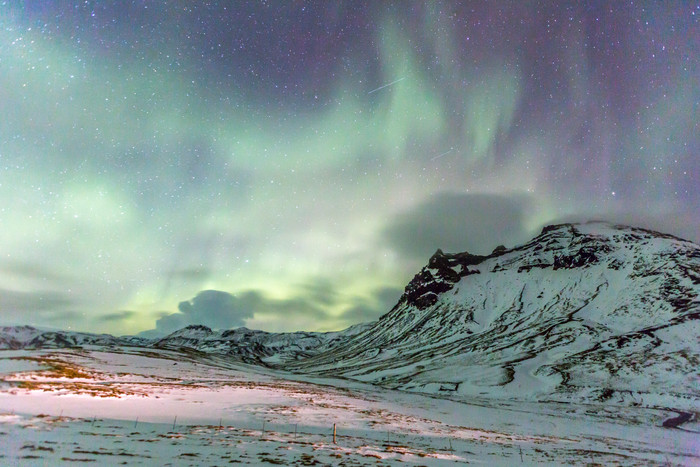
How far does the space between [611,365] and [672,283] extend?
379 feet

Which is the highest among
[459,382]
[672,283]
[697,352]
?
[672,283]

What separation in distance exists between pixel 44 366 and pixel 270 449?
55640mm

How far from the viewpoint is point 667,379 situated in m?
105

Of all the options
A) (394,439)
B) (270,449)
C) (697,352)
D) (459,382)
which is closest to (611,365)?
(697,352)

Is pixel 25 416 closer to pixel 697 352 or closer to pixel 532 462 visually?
pixel 532 462

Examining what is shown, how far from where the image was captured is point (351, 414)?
44.3 meters

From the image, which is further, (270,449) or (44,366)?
(44,366)

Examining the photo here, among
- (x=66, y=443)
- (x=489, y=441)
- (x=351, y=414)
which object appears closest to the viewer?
(x=66, y=443)

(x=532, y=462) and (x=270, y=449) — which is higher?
(x=270, y=449)

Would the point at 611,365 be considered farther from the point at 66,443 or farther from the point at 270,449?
the point at 66,443

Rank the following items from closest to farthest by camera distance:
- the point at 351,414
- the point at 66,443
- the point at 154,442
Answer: the point at 66,443 → the point at 154,442 → the point at 351,414

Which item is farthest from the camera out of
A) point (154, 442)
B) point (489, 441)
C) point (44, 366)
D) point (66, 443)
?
point (44, 366)

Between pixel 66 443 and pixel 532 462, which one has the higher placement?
pixel 66 443

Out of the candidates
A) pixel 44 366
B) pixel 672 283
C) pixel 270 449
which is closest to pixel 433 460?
pixel 270 449
